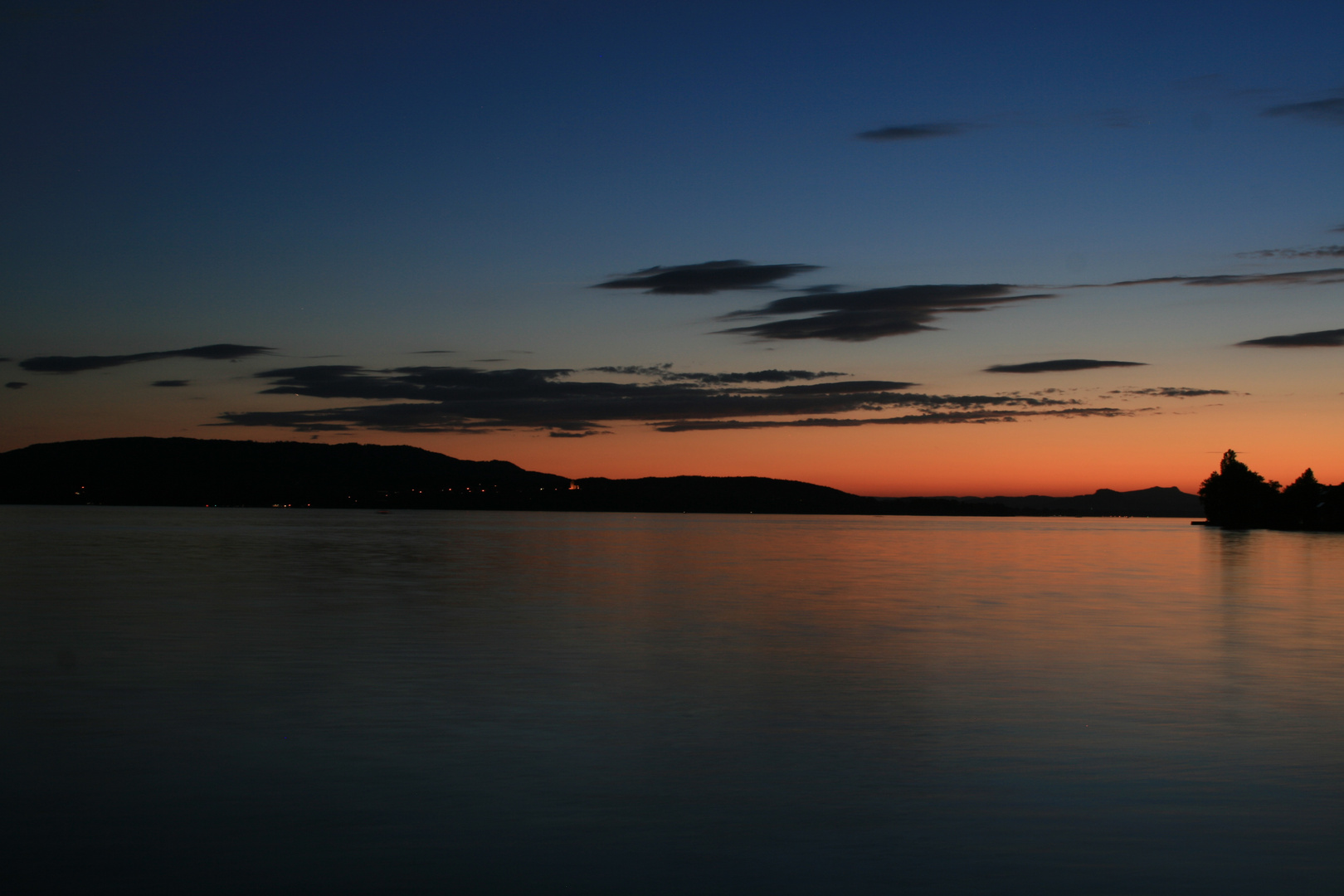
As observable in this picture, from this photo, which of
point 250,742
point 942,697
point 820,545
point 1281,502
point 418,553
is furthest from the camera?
point 1281,502

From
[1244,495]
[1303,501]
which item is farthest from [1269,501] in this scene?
[1303,501]

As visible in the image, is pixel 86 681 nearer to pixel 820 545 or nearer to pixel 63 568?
pixel 63 568

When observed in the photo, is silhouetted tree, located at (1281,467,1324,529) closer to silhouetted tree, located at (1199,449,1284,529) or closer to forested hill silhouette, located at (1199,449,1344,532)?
forested hill silhouette, located at (1199,449,1344,532)

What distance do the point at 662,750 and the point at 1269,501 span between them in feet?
582

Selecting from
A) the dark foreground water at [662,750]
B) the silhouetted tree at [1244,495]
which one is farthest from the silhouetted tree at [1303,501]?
the dark foreground water at [662,750]

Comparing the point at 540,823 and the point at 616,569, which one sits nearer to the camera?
the point at 540,823

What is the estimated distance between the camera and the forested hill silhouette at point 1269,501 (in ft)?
477

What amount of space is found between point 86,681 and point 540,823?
11.2m

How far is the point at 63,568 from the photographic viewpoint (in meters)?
46.6

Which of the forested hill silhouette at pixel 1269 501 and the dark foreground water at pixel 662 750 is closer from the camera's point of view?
the dark foreground water at pixel 662 750

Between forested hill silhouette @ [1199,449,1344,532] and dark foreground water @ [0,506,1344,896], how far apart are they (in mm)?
132015

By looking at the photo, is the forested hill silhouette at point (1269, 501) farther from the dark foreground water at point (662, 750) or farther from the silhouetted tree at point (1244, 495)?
the dark foreground water at point (662, 750)

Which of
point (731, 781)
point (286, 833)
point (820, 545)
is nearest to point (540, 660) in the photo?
point (731, 781)

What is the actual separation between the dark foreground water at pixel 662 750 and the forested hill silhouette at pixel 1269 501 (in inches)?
5197
